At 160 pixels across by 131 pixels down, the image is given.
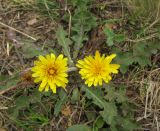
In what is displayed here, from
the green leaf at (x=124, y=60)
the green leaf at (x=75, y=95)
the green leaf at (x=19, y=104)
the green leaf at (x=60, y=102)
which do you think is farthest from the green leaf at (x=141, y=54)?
the green leaf at (x=19, y=104)

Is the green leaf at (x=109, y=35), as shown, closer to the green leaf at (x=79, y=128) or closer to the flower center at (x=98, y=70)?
the flower center at (x=98, y=70)

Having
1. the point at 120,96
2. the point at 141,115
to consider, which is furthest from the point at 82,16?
the point at 141,115

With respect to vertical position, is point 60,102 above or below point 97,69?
below

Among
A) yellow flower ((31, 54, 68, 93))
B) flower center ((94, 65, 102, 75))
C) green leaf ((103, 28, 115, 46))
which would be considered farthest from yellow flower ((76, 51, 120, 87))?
green leaf ((103, 28, 115, 46))

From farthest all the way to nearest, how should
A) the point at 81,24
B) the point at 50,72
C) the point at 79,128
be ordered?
the point at 81,24 < the point at 79,128 < the point at 50,72

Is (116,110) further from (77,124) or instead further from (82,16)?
(82,16)

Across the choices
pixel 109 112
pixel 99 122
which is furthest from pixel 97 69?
pixel 99 122

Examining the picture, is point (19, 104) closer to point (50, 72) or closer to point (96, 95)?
point (50, 72)
